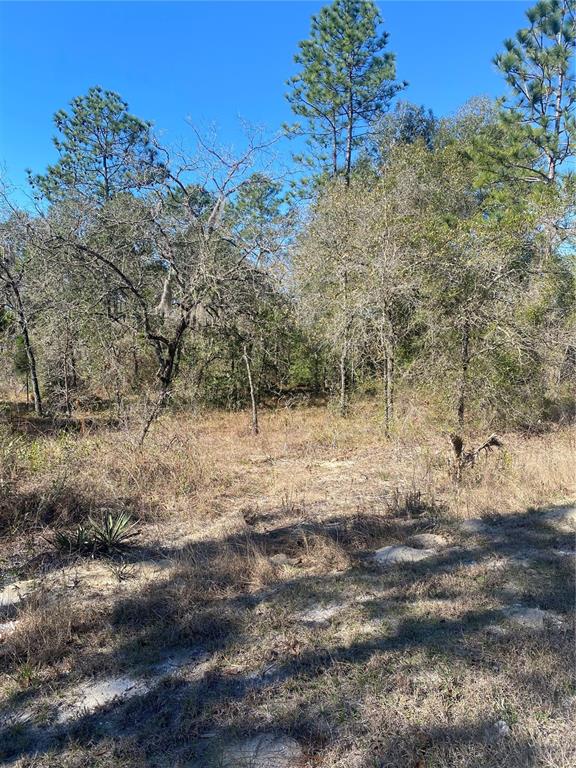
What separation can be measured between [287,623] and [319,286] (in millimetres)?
8882

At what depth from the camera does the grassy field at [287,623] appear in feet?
6.27

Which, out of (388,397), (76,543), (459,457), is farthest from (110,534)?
(388,397)

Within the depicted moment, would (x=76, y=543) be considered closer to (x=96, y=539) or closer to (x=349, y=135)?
(x=96, y=539)

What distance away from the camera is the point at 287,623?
109 inches

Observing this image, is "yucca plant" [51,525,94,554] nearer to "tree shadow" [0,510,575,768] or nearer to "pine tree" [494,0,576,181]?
"tree shadow" [0,510,575,768]

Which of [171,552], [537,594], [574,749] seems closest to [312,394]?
[171,552]

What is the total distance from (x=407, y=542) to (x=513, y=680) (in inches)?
74.1

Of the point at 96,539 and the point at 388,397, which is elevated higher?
the point at 388,397

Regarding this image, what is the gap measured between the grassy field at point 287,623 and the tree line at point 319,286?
2727 millimetres

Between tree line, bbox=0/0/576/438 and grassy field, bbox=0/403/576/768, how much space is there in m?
2.73

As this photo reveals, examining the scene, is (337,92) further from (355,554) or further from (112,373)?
(355,554)

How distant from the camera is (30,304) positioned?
9.23 meters

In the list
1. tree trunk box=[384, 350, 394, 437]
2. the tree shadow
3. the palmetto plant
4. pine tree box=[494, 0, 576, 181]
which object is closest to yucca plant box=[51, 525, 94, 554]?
the palmetto plant

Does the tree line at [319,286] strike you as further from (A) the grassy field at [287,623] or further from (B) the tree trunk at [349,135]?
(B) the tree trunk at [349,135]
